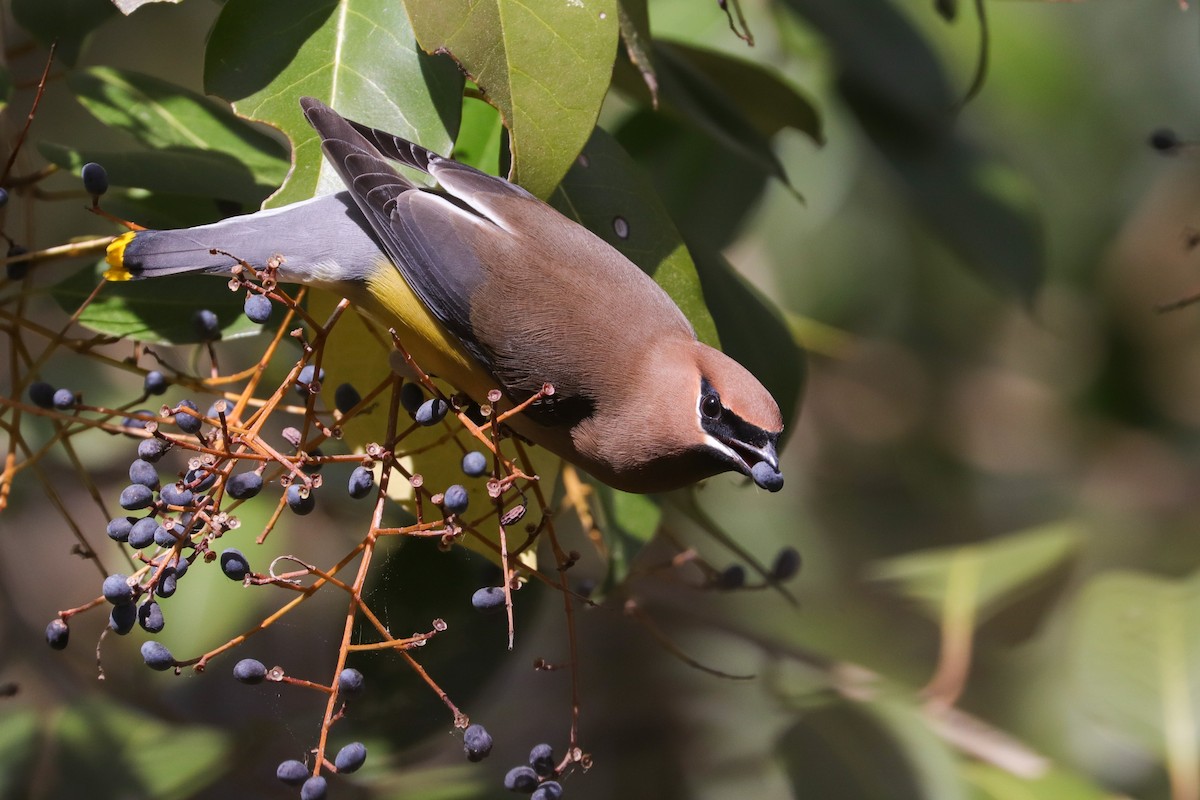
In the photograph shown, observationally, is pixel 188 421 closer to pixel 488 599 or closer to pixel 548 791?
pixel 488 599

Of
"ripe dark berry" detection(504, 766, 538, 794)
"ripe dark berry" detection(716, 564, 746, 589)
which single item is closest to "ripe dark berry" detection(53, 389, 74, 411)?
"ripe dark berry" detection(504, 766, 538, 794)

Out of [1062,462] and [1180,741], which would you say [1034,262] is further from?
[1062,462]

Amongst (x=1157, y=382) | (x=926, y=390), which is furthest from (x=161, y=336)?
(x=1157, y=382)

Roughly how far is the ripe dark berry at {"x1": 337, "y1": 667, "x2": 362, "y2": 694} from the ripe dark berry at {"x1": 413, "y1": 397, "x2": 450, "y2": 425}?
0.33m

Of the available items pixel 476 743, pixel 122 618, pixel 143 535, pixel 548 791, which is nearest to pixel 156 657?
pixel 122 618

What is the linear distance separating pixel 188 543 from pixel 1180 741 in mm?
2203

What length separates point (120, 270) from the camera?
1708mm

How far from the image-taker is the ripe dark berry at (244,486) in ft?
4.93

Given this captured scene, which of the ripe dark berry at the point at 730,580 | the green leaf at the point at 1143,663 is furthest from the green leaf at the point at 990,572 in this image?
the ripe dark berry at the point at 730,580

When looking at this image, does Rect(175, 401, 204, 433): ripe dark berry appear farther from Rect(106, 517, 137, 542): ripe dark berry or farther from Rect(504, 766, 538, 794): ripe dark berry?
Rect(504, 766, 538, 794): ripe dark berry

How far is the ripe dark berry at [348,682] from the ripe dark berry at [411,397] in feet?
1.17

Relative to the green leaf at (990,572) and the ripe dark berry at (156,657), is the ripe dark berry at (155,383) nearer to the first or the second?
the ripe dark berry at (156,657)

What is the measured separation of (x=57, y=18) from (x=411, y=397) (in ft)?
2.82

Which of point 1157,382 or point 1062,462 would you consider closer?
point 1157,382
